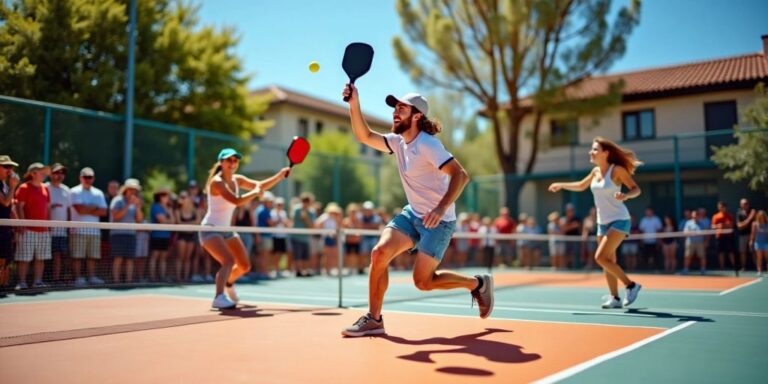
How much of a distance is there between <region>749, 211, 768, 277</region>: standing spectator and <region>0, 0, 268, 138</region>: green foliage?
1595 centimetres

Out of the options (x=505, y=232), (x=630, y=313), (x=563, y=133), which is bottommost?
(x=630, y=313)

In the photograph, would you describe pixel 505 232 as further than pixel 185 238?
Yes

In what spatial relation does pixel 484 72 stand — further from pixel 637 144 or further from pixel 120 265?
pixel 120 265

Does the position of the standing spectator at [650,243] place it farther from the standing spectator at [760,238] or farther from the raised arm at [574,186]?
the raised arm at [574,186]

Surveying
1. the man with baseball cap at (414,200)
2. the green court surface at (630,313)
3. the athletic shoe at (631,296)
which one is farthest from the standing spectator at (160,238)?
the athletic shoe at (631,296)

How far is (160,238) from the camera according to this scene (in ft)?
40.3

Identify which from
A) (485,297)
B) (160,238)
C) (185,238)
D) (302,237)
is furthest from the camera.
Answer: (302,237)

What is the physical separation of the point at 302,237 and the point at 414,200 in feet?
38.8

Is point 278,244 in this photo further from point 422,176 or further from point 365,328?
point 422,176

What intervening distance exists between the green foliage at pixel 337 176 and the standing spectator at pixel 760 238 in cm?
1188

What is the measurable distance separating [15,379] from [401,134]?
3561mm

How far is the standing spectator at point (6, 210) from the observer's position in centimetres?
865

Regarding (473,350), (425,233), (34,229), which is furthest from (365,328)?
(34,229)

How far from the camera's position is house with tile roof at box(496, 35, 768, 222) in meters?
22.8
